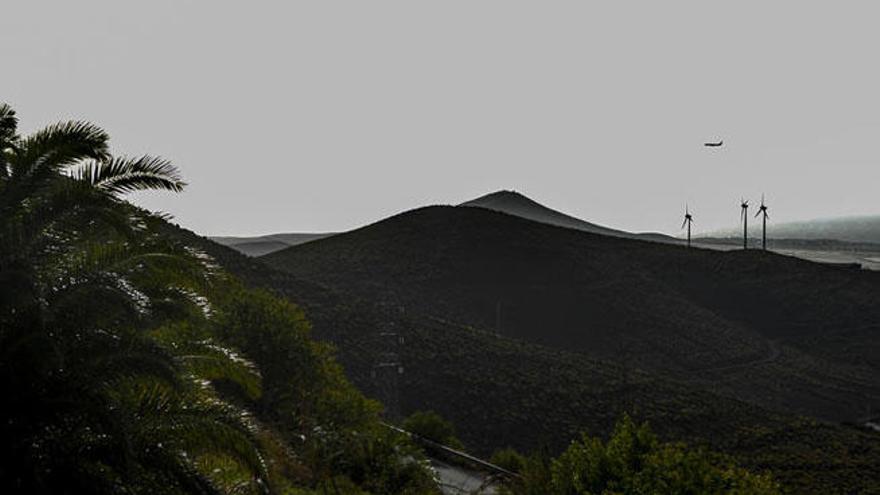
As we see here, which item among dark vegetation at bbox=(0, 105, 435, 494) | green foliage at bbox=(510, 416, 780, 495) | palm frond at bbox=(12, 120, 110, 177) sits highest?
palm frond at bbox=(12, 120, 110, 177)

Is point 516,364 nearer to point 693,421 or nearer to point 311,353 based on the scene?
point 693,421

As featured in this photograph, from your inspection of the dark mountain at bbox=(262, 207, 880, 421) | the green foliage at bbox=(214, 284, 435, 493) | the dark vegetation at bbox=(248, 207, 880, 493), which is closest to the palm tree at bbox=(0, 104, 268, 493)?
the green foliage at bbox=(214, 284, 435, 493)

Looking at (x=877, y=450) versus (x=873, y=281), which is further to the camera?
(x=873, y=281)

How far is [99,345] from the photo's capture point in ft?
27.9

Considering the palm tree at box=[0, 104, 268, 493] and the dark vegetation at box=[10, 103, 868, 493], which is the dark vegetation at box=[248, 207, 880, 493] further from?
the palm tree at box=[0, 104, 268, 493]

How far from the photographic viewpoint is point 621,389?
51.8m

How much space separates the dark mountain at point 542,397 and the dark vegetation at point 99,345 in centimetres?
3284

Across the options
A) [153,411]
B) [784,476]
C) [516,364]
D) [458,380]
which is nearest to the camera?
[153,411]

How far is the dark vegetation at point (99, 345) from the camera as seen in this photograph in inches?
313

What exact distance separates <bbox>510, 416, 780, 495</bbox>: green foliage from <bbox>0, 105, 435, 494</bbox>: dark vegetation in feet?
20.2

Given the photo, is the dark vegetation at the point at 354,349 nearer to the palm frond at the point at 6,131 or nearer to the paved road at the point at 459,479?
the palm frond at the point at 6,131

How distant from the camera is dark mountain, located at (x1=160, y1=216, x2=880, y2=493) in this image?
138 ft

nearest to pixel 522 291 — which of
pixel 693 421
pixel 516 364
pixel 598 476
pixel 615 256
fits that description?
pixel 615 256

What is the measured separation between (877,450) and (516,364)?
917 inches
